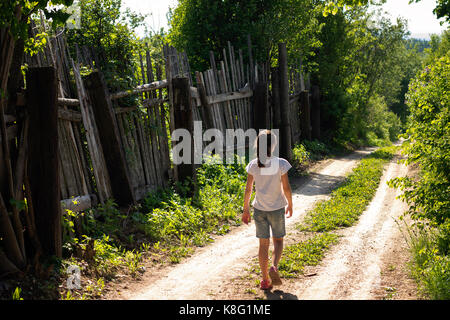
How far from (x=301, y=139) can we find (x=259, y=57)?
189 inches

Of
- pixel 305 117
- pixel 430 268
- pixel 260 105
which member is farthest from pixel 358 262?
pixel 305 117

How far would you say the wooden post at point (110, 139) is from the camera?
6.31m

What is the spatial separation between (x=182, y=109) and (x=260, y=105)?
170 inches

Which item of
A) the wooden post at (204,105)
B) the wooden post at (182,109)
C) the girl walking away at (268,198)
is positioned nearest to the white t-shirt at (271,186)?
the girl walking away at (268,198)

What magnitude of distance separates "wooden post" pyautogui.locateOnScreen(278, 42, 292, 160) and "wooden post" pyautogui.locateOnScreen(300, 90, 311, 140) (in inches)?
178

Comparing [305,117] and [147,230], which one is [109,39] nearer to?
[147,230]

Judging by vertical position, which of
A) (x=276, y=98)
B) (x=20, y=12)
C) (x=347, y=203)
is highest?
(x=20, y=12)

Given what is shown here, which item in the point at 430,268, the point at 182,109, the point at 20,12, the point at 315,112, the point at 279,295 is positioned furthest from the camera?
the point at 315,112

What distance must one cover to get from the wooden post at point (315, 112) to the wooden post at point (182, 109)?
36.3 feet

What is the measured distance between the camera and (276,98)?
12.6 meters

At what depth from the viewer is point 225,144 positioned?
1070 centimetres

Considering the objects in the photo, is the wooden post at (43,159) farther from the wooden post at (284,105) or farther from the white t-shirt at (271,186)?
the wooden post at (284,105)
